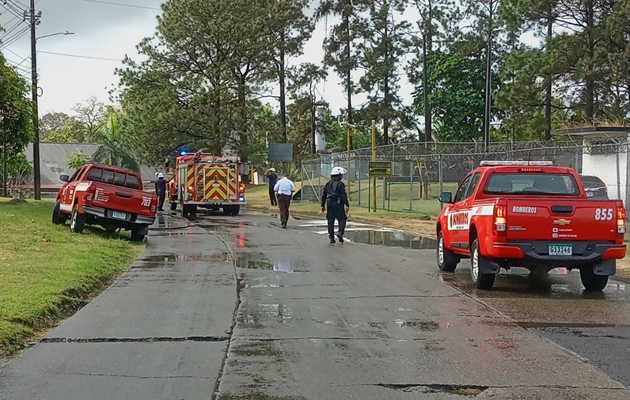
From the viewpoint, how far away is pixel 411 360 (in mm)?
6785

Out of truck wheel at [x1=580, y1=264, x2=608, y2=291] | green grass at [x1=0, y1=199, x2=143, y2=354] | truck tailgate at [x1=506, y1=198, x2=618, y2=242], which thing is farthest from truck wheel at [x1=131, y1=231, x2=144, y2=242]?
truck wheel at [x1=580, y1=264, x2=608, y2=291]

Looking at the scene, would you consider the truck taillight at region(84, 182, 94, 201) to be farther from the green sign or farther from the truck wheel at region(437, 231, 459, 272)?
the green sign

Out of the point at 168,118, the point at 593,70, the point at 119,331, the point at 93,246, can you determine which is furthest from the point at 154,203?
the point at 168,118

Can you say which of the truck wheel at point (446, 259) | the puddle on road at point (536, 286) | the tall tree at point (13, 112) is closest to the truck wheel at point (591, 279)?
the puddle on road at point (536, 286)

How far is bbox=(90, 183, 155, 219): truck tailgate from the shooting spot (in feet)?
56.4

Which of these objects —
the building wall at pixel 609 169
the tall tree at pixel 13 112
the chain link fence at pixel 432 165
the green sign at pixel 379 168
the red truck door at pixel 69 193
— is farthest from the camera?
the green sign at pixel 379 168

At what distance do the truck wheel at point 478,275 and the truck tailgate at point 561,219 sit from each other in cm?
79

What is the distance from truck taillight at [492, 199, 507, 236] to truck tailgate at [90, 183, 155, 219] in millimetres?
9638

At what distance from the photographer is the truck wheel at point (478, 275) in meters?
10.8

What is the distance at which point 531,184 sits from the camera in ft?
38.1

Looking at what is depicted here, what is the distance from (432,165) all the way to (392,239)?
986 inches

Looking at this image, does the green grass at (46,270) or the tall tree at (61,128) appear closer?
the green grass at (46,270)

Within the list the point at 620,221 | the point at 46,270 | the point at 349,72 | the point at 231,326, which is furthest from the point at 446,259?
the point at 349,72

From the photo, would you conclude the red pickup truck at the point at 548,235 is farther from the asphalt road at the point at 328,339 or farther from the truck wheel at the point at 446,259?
the truck wheel at the point at 446,259
